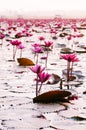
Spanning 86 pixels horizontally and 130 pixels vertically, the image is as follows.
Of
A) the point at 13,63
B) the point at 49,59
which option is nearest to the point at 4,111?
the point at 13,63

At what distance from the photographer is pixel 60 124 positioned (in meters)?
2.74

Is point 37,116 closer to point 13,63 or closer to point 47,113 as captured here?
point 47,113

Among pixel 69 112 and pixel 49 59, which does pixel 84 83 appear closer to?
pixel 69 112

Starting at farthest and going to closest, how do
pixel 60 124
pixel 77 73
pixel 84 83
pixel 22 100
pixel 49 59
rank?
pixel 49 59 → pixel 77 73 → pixel 84 83 → pixel 22 100 → pixel 60 124

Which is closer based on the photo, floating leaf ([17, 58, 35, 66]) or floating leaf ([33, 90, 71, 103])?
floating leaf ([33, 90, 71, 103])

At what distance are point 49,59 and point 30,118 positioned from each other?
411 centimetres

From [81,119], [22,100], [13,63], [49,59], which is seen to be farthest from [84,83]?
[49,59]

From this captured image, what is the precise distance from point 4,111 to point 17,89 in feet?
3.15

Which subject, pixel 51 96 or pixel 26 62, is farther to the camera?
pixel 26 62

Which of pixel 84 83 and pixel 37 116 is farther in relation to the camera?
pixel 84 83

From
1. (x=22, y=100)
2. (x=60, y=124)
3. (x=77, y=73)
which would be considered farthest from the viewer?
(x=77, y=73)

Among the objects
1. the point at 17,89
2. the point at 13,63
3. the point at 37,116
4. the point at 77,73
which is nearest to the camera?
the point at 37,116

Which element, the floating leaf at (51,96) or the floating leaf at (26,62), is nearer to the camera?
the floating leaf at (51,96)

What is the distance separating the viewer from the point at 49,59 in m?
6.95
